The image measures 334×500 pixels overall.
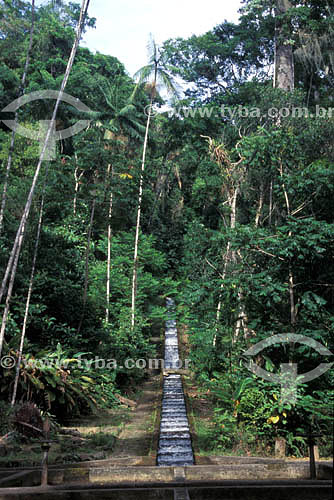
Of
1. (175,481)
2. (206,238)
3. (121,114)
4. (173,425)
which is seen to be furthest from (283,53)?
(175,481)

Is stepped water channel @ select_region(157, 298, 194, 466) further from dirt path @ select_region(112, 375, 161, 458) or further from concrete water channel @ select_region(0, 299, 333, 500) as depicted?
dirt path @ select_region(112, 375, 161, 458)

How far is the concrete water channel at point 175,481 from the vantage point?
4297 millimetres

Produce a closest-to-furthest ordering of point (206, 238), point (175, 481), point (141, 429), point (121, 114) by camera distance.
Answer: point (175, 481), point (141, 429), point (206, 238), point (121, 114)

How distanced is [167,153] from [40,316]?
16.9 m

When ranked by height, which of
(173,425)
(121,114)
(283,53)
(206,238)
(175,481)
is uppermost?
(121,114)

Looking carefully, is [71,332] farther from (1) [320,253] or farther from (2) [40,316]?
(1) [320,253]

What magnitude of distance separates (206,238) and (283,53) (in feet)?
24.9

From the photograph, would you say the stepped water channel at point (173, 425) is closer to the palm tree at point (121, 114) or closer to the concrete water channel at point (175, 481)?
the concrete water channel at point (175, 481)

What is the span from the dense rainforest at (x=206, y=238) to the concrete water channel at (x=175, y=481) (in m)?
0.86

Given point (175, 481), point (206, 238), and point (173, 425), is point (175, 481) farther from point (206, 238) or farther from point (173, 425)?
point (206, 238)

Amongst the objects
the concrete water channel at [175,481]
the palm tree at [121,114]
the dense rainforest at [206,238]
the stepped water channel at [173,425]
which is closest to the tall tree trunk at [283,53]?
the dense rainforest at [206,238]

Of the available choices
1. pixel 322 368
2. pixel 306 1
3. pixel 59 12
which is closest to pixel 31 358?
pixel 322 368

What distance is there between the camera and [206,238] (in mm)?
13453

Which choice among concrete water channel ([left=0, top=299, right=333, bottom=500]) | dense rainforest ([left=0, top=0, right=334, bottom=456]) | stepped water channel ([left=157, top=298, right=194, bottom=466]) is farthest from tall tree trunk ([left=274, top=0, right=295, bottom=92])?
concrete water channel ([left=0, top=299, right=333, bottom=500])
